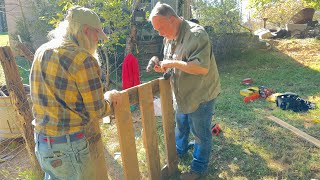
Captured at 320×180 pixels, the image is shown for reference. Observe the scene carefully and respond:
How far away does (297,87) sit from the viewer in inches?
259

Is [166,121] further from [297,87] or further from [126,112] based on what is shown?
[297,87]

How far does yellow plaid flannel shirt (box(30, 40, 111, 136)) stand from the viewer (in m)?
1.68

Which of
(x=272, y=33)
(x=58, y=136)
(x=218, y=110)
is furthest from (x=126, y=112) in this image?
(x=272, y=33)

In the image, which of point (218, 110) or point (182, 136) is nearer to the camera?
point (182, 136)

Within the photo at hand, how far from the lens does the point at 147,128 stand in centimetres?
267

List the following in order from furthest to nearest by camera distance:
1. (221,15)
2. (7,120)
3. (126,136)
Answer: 1. (221,15)
2. (7,120)
3. (126,136)

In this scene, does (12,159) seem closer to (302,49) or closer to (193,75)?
(193,75)

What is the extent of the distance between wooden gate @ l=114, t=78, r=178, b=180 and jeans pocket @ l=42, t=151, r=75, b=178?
53 cm

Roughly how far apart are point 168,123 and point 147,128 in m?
0.41

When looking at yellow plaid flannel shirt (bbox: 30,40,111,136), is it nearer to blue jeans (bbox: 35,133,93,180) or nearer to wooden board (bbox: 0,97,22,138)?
blue jeans (bbox: 35,133,93,180)

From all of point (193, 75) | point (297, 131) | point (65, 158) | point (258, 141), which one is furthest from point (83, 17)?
point (297, 131)

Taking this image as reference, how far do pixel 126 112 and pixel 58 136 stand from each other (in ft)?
2.16

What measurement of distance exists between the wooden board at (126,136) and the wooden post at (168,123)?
58 centimetres

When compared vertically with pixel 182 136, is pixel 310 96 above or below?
below
